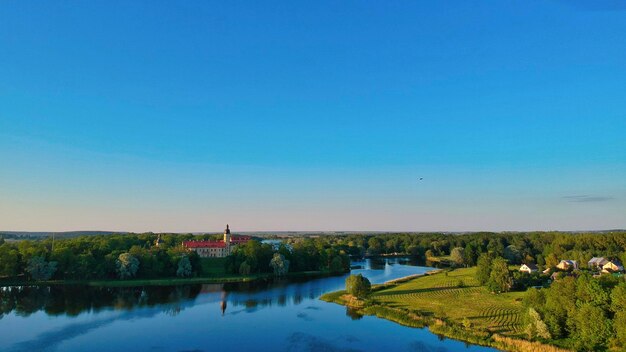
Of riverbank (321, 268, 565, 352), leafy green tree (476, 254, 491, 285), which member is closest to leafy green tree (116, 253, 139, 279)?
riverbank (321, 268, 565, 352)

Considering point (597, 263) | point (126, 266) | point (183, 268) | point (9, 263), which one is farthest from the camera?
point (597, 263)

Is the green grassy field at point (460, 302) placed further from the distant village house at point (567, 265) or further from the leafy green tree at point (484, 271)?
the distant village house at point (567, 265)

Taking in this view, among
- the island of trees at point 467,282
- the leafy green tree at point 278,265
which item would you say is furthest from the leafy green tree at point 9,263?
the leafy green tree at point 278,265

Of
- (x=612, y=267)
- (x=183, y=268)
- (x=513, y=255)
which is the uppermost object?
(x=183, y=268)

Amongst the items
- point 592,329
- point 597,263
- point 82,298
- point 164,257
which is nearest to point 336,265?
point 164,257

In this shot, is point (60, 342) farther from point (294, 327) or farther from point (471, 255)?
point (471, 255)

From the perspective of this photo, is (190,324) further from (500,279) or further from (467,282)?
(467,282)
